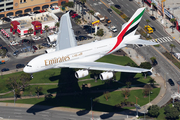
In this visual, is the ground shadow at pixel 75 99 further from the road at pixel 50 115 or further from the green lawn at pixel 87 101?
the road at pixel 50 115

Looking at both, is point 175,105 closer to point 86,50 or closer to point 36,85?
point 86,50

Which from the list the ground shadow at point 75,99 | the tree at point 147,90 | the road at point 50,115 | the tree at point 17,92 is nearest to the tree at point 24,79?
the tree at point 17,92

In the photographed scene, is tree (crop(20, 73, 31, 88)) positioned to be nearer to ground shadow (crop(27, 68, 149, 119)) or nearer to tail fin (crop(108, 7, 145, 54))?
ground shadow (crop(27, 68, 149, 119))

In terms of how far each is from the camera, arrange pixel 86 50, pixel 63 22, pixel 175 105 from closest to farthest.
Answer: pixel 86 50 < pixel 175 105 < pixel 63 22

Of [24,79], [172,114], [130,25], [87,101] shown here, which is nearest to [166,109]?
[172,114]

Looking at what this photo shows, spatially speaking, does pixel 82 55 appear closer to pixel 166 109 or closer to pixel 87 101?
pixel 87 101

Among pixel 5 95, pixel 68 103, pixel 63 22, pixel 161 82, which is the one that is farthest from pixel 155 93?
pixel 5 95

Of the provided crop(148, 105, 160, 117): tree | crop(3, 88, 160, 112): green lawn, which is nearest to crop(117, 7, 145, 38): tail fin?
crop(3, 88, 160, 112): green lawn
